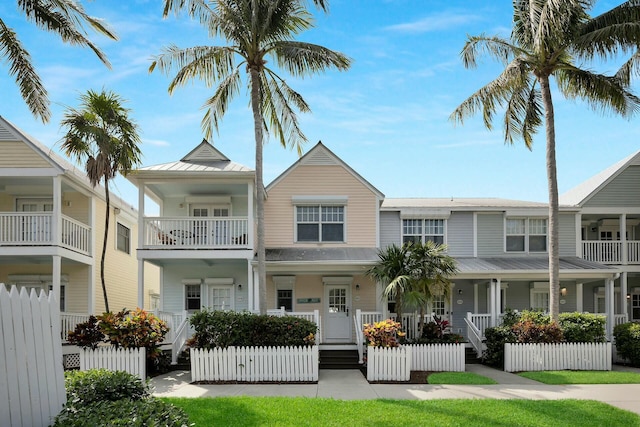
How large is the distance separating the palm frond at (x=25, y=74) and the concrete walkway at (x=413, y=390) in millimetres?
7943

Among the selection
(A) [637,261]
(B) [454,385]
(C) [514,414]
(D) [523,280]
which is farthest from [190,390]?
(A) [637,261]

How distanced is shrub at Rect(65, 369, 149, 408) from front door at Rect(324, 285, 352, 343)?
14.0 m

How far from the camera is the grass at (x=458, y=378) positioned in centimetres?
1491

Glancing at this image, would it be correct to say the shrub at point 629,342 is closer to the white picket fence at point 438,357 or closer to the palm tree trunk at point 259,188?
the white picket fence at point 438,357

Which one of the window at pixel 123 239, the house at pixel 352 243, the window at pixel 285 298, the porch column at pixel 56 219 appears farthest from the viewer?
the window at pixel 123 239

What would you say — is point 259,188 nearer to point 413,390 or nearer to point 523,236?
point 413,390

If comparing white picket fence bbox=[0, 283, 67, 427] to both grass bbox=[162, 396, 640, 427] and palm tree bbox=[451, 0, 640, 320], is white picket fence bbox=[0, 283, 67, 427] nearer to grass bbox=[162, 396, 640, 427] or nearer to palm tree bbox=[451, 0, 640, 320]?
grass bbox=[162, 396, 640, 427]

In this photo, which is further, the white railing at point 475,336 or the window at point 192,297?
the window at point 192,297

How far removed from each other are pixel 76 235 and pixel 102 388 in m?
14.3

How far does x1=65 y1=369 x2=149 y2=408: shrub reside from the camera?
7574 mm

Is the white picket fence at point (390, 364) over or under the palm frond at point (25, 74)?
under

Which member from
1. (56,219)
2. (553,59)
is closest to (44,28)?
(56,219)

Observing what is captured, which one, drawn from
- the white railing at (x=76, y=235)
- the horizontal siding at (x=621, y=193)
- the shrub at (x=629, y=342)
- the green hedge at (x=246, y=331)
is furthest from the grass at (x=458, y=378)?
the white railing at (x=76, y=235)

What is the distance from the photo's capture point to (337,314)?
22250 mm
